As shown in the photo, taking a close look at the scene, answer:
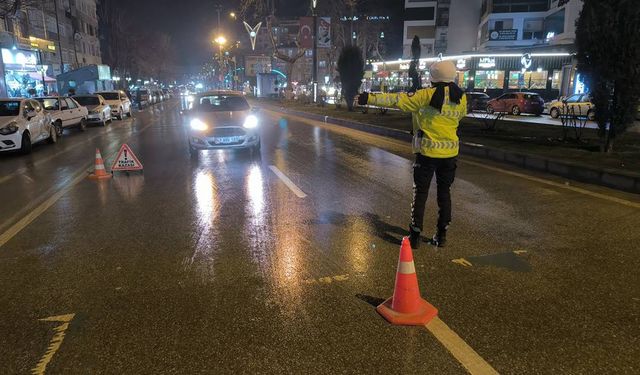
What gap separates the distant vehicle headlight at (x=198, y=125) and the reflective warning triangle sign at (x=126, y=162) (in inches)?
77.6

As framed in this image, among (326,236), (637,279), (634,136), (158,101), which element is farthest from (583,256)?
→ (158,101)

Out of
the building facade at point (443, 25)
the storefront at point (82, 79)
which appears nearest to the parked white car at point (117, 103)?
the storefront at point (82, 79)

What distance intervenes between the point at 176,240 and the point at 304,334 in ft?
8.78

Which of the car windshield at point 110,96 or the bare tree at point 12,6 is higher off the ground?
the bare tree at point 12,6

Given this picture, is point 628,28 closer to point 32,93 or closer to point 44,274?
point 44,274

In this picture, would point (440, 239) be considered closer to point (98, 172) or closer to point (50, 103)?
point (98, 172)

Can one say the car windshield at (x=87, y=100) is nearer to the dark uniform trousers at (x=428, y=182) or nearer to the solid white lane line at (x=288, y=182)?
the solid white lane line at (x=288, y=182)

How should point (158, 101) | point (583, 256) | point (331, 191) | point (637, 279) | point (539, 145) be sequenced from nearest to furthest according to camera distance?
point (637, 279)
point (583, 256)
point (331, 191)
point (539, 145)
point (158, 101)

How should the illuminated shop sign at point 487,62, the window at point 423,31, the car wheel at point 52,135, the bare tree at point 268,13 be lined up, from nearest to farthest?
1. the car wheel at point 52,135
2. the illuminated shop sign at point 487,62
3. the bare tree at point 268,13
4. the window at point 423,31

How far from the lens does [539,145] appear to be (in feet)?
39.9

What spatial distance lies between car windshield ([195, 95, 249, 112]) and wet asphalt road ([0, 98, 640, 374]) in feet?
13.7

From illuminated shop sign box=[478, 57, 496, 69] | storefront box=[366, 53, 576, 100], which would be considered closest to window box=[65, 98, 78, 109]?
storefront box=[366, 53, 576, 100]

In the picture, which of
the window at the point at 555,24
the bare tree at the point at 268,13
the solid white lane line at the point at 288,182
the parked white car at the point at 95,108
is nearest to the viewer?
the solid white lane line at the point at 288,182

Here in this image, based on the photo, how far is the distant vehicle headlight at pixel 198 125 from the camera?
441 inches
